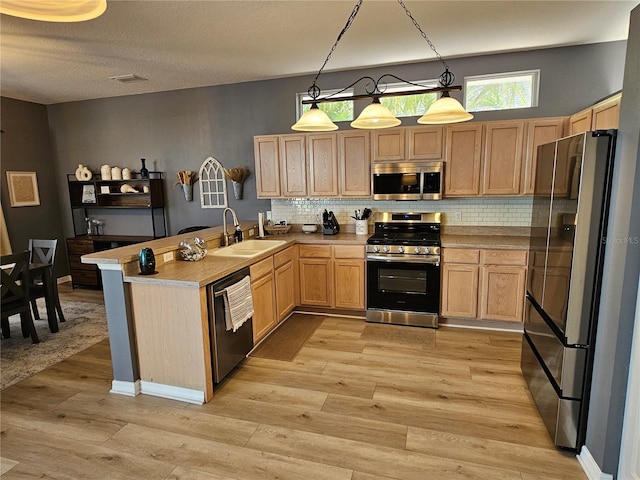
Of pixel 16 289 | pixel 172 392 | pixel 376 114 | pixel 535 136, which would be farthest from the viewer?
pixel 535 136

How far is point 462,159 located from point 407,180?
2.06 ft

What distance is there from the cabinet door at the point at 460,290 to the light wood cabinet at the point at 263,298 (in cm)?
186

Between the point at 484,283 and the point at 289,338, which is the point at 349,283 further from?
the point at 484,283

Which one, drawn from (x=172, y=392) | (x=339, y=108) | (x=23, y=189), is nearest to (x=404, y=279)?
(x=339, y=108)

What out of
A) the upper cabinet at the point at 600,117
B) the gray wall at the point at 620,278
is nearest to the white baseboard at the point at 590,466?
the gray wall at the point at 620,278

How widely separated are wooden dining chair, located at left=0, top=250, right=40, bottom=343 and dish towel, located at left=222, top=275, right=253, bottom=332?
2.31 meters

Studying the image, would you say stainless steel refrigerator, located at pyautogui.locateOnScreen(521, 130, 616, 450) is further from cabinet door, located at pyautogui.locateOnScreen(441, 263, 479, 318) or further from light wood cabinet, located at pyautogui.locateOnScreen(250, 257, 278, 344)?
light wood cabinet, located at pyautogui.locateOnScreen(250, 257, 278, 344)

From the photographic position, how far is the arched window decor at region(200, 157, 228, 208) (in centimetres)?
528

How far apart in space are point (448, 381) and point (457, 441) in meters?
0.71

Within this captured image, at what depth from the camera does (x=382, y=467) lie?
205 cm

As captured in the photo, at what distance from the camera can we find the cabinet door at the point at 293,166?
176 inches

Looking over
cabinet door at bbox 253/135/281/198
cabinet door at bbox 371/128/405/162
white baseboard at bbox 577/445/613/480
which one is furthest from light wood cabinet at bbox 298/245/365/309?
white baseboard at bbox 577/445/613/480

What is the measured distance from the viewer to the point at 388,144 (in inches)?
164

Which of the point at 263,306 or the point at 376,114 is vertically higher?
the point at 376,114
